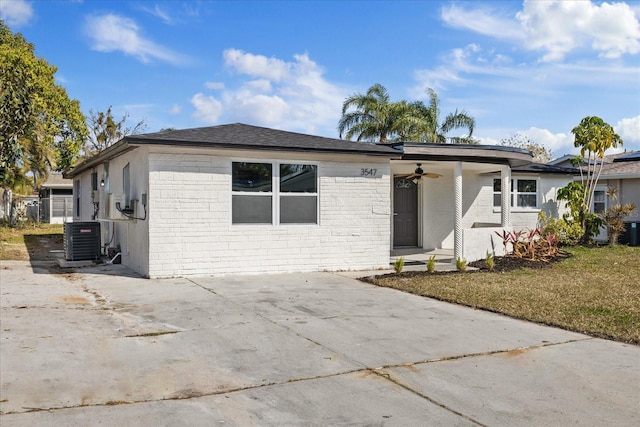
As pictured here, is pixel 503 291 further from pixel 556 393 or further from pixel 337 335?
pixel 556 393

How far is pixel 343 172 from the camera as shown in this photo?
12.4 meters

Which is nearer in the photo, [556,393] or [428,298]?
[556,393]

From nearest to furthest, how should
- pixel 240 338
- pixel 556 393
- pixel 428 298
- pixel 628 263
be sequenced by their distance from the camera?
pixel 556 393 → pixel 240 338 → pixel 428 298 → pixel 628 263

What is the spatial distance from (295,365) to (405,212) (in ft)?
40.6

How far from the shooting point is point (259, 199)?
1166 centimetres

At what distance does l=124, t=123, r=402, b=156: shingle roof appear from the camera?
1048cm

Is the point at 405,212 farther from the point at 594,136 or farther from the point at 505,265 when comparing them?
the point at 594,136

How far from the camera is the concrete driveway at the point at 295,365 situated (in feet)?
13.5

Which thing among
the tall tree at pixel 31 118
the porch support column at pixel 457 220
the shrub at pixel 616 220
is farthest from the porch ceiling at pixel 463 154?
the tall tree at pixel 31 118

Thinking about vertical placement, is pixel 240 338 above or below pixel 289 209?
below

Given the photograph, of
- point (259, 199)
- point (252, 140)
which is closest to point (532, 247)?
point (259, 199)

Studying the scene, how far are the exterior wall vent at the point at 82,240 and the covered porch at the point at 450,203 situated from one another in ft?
26.3

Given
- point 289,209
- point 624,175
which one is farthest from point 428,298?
point 624,175

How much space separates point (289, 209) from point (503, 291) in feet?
15.5
